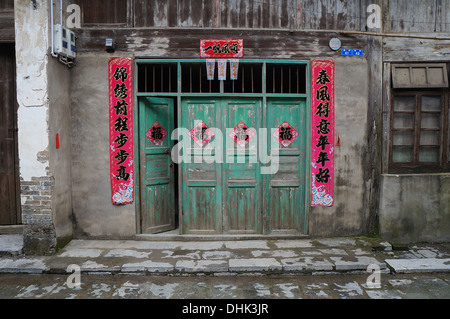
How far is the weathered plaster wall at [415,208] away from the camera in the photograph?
6500mm

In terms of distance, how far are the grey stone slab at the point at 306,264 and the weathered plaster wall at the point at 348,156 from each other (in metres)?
1.09

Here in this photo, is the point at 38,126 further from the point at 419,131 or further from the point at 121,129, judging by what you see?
the point at 419,131

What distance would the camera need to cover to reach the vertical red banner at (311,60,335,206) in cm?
641

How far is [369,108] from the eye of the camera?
6500 mm

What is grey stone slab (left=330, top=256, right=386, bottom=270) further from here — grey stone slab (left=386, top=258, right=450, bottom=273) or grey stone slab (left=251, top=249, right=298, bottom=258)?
grey stone slab (left=251, top=249, right=298, bottom=258)

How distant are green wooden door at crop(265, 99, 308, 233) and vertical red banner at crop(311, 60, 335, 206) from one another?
19 centimetres

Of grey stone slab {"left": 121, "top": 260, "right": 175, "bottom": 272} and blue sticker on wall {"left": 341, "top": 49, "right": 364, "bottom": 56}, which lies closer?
grey stone slab {"left": 121, "top": 260, "right": 175, "bottom": 272}

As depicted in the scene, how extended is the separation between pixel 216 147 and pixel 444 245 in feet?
15.3

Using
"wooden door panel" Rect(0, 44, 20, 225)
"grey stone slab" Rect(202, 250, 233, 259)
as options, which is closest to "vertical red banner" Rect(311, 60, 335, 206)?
"grey stone slab" Rect(202, 250, 233, 259)

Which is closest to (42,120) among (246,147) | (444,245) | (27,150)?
(27,150)

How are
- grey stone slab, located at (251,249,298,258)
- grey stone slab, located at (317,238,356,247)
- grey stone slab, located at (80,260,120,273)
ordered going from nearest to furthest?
grey stone slab, located at (80,260,120,273) → grey stone slab, located at (251,249,298,258) → grey stone slab, located at (317,238,356,247)

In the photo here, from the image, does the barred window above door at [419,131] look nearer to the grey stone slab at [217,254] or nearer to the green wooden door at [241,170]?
the green wooden door at [241,170]

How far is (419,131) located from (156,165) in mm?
5146

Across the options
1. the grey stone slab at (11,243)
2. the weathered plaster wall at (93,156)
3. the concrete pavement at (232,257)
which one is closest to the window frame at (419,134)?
the concrete pavement at (232,257)
